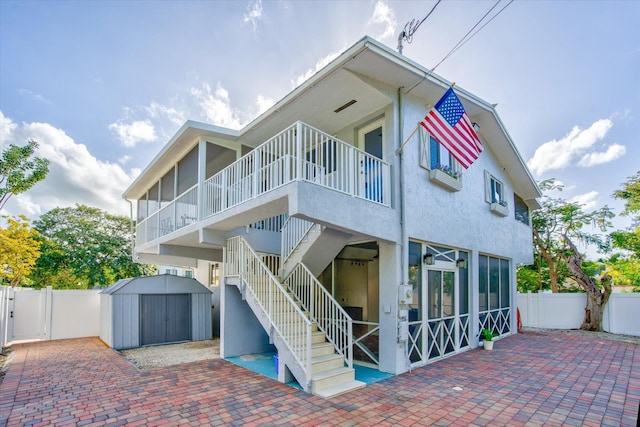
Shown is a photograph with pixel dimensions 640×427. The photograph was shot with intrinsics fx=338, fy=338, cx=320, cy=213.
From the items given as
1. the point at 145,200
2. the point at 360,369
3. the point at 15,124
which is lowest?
the point at 360,369

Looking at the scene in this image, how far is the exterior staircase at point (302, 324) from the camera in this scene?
5566 mm

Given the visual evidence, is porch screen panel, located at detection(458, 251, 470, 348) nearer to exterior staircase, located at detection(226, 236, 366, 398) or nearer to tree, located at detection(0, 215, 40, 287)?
exterior staircase, located at detection(226, 236, 366, 398)

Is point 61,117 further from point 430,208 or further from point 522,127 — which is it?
point 522,127

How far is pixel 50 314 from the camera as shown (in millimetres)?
11102

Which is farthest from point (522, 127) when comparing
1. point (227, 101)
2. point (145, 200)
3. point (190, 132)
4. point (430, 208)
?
point (145, 200)

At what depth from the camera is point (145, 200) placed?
1416cm

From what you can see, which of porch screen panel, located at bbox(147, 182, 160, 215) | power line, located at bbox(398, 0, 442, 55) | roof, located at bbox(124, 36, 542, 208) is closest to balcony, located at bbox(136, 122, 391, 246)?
roof, located at bbox(124, 36, 542, 208)

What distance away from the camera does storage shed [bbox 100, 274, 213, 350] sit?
9.70 meters

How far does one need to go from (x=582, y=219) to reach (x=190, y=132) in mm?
17614

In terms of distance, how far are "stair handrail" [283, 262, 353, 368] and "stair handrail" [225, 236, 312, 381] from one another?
1.37 ft

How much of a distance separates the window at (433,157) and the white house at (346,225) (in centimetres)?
5

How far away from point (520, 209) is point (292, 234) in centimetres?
1086

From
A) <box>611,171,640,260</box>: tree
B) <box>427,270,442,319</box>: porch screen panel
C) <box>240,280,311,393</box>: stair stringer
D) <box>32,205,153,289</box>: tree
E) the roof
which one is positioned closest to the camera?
<box>240,280,311,393</box>: stair stringer

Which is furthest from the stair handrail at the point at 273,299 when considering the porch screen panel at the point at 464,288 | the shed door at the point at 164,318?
the porch screen panel at the point at 464,288
